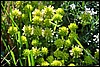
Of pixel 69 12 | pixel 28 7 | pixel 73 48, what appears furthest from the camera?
pixel 69 12

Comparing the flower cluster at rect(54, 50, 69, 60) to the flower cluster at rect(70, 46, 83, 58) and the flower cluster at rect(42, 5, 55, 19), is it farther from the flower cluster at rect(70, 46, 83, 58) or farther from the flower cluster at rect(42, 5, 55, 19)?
the flower cluster at rect(42, 5, 55, 19)

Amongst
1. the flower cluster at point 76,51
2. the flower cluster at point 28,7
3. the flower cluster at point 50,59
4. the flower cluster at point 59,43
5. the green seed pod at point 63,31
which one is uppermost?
the flower cluster at point 28,7

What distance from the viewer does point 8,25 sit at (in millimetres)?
1546

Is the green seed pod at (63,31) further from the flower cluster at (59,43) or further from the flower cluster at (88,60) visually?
the flower cluster at (88,60)

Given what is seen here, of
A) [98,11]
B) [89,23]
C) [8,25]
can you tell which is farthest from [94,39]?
[8,25]

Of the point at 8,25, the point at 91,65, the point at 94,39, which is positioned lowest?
the point at 91,65

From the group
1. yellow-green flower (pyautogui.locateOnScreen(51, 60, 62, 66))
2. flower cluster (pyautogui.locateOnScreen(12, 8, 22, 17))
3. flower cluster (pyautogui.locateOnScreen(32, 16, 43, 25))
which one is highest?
flower cluster (pyautogui.locateOnScreen(12, 8, 22, 17))

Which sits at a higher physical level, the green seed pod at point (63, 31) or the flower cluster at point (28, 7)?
the flower cluster at point (28, 7)

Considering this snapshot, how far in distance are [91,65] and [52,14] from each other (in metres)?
0.33

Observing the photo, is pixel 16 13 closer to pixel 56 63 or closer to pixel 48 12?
pixel 48 12

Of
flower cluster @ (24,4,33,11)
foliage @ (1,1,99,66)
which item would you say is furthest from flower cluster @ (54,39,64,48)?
flower cluster @ (24,4,33,11)

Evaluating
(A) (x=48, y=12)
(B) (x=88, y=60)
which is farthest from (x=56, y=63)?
(A) (x=48, y=12)

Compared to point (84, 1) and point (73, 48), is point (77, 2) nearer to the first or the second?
point (84, 1)

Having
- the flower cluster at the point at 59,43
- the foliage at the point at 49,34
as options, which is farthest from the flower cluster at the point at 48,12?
the flower cluster at the point at 59,43
